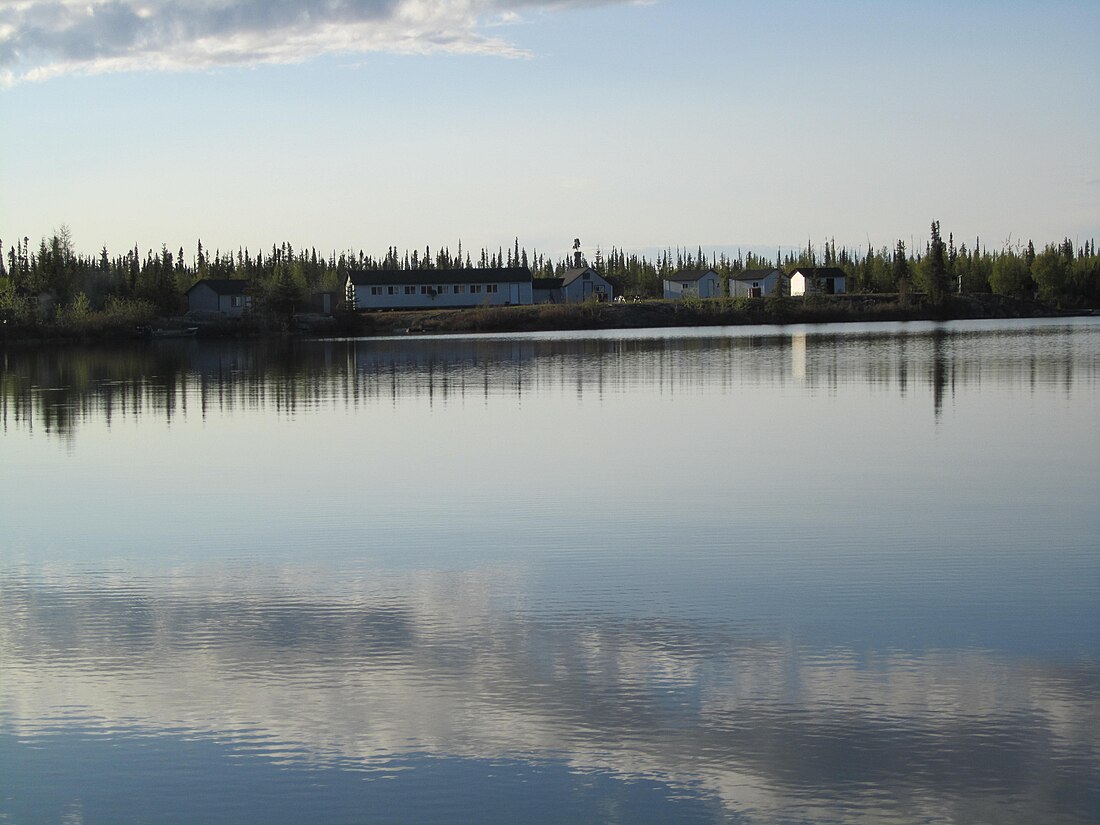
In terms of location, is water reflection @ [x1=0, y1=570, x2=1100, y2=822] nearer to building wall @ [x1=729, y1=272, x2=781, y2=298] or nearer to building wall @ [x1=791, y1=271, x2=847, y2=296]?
Result: building wall @ [x1=791, y1=271, x2=847, y2=296]

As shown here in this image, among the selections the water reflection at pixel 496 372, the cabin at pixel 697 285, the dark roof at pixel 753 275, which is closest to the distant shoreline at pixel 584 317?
the dark roof at pixel 753 275

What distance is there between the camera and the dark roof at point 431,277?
376ft

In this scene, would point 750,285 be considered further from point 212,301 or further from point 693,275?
point 212,301

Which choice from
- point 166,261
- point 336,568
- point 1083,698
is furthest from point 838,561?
point 166,261

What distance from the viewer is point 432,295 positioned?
380 feet

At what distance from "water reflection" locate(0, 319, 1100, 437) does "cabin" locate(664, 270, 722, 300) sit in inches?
2934

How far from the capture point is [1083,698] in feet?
25.8

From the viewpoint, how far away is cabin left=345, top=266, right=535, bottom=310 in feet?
374

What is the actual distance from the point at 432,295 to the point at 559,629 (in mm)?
107574

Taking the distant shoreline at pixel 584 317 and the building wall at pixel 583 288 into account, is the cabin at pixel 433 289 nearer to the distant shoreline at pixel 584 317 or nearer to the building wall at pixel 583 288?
the distant shoreline at pixel 584 317

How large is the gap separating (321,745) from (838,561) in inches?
237

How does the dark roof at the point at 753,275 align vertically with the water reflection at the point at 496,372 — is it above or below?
above

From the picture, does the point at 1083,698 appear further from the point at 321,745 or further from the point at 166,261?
the point at 166,261

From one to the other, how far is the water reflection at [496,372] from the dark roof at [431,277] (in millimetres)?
51355
